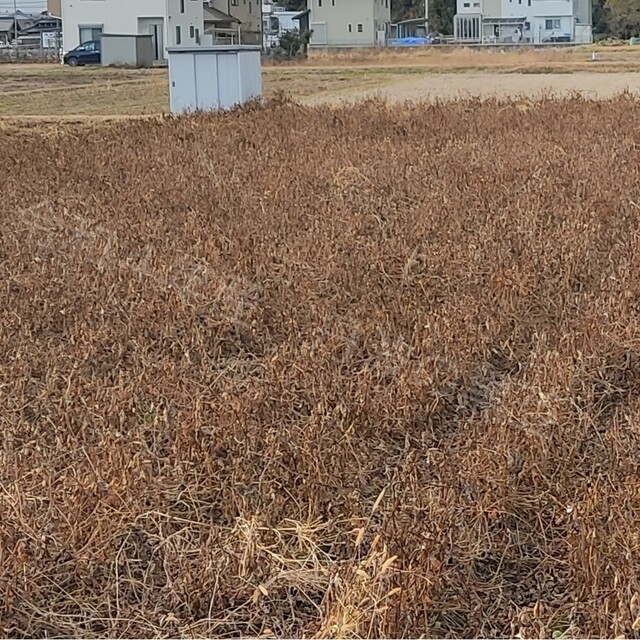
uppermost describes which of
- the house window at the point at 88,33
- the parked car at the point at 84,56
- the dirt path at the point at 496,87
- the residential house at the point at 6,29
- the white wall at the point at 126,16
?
the residential house at the point at 6,29

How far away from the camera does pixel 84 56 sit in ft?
145

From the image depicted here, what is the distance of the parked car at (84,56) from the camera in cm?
4369

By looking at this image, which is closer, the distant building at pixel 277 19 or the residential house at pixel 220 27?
the residential house at pixel 220 27

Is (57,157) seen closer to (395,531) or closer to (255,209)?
(255,209)

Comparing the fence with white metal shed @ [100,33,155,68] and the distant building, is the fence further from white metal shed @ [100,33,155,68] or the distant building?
the distant building

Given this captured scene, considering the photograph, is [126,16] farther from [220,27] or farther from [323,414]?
[323,414]

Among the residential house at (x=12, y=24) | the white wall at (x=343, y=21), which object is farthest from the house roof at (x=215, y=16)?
the residential house at (x=12, y=24)

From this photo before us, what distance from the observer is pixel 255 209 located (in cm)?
824

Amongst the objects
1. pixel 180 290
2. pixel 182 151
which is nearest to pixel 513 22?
pixel 182 151

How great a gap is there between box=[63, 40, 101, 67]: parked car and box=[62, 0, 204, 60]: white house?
7.42 feet

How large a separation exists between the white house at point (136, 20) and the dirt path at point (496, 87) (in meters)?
18.4

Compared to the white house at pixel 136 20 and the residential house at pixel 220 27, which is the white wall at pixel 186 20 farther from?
the residential house at pixel 220 27

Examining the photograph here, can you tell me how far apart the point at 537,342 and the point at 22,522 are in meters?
2.70

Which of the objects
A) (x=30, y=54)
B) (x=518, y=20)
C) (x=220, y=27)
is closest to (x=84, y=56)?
(x=30, y=54)
